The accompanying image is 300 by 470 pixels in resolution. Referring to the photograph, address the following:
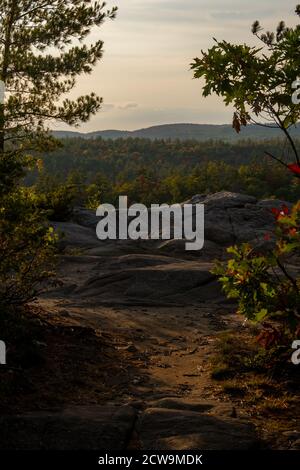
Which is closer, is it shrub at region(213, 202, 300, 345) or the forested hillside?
shrub at region(213, 202, 300, 345)

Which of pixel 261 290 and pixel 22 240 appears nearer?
pixel 261 290

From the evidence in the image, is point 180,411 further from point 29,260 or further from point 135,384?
point 29,260

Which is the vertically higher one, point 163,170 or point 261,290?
point 163,170

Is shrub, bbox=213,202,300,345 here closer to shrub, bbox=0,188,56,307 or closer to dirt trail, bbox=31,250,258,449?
dirt trail, bbox=31,250,258,449

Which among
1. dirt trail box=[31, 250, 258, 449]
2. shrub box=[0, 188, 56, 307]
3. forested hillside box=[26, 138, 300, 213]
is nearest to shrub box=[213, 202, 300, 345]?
dirt trail box=[31, 250, 258, 449]

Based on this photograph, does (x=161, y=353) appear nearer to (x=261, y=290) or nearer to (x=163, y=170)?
(x=261, y=290)

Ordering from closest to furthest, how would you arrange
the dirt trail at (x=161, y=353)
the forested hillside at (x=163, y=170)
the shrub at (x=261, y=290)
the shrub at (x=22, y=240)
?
the dirt trail at (x=161, y=353), the shrub at (x=261, y=290), the shrub at (x=22, y=240), the forested hillside at (x=163, y=170)

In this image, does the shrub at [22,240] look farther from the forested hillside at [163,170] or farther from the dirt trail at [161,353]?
the forested hillside at [163,170]

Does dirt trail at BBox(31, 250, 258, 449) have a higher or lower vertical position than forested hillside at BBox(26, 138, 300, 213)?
lower

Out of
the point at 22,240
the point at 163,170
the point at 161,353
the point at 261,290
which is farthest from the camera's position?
the point at 163,170

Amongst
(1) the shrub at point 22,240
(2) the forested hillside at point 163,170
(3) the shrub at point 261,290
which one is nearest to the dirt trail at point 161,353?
(3) the shrub at point 261,290

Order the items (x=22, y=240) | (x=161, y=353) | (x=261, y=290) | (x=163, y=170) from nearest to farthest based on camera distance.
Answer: (x=261, y=290) < (x=22, y=240) < (x=161, y=353) < (x=163, y=170)

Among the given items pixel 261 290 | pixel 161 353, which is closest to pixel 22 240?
pixel 161 353
